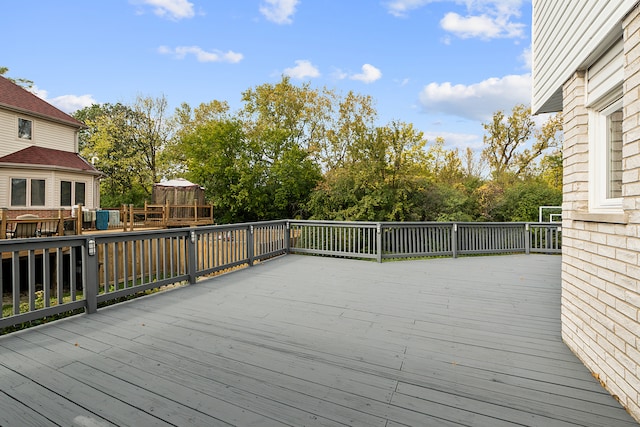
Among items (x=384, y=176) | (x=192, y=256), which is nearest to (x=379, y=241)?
(x=192, y=256)

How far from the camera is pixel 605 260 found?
6.77 ft

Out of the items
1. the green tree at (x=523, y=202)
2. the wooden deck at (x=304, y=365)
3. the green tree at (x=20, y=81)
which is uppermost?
the green tree at (x=20, y=81)

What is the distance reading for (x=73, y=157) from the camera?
1438 centimetres

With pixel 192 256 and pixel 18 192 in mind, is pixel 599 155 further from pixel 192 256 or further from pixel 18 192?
pixel 18 192

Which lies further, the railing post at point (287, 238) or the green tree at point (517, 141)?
the green tree at point (517, 141)

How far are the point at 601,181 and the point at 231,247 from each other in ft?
16.6

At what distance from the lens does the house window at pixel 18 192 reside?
12.1 metres

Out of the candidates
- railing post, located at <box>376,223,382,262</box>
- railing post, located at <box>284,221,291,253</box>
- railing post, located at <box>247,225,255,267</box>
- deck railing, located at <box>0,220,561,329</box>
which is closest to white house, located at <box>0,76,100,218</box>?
deck railing, located at <box>0,220,561,329</box>

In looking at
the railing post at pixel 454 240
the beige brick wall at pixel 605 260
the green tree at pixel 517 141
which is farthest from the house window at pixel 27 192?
the green tree at pixel 517 141

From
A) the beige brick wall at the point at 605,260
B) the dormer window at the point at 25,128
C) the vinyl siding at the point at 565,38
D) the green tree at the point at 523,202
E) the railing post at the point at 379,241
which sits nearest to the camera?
the beige brick wall at the point at 605,260

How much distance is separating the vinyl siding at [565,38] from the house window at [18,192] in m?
16.0

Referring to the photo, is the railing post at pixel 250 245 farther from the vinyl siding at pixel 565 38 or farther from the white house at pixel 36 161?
the white house at pixel 36 161

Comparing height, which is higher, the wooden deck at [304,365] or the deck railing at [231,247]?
the deck railing at [231,247]

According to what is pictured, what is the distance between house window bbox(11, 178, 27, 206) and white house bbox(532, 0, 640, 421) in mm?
16173
